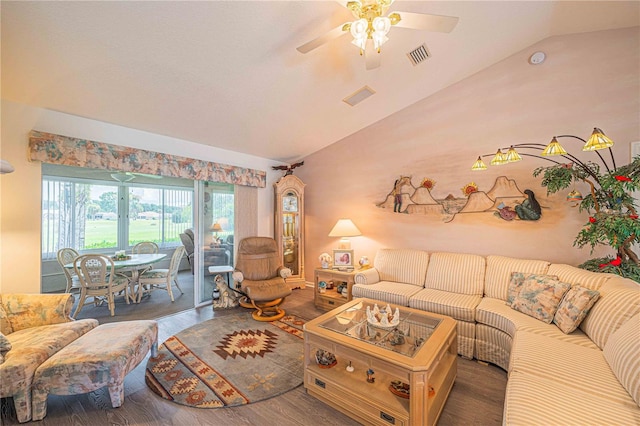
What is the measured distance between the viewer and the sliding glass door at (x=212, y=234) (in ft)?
12.9

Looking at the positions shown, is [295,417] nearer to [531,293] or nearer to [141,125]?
[531,293]

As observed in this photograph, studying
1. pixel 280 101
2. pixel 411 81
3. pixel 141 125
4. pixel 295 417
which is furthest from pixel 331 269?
pixel 141 125

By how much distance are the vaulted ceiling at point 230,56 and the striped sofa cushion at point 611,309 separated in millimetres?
2571

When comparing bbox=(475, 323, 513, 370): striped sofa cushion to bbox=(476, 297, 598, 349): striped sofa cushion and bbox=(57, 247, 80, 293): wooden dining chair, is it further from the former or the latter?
bbox=(57, 247, 80, 293): wooden dining chair

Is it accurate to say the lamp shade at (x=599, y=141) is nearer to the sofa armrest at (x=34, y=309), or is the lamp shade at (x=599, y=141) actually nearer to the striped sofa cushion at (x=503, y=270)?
the striped sofa cushion at (x=503, y=270)

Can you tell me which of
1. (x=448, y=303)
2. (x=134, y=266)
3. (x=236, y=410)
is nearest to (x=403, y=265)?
(x=448, y=303)

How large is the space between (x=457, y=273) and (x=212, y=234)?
3.61m

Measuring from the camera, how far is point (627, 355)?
1397 millimetres

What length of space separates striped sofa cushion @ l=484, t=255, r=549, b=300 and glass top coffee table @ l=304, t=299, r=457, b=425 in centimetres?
105

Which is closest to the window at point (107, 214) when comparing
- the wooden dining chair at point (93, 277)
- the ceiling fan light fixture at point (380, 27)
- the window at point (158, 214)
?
the window at point (158, 214)

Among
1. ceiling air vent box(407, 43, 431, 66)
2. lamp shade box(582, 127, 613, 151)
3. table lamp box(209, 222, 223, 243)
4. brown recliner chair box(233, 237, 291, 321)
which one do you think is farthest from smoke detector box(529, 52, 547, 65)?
table lamp box(209, 222, 223, 243)

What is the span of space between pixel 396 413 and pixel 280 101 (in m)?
3.21

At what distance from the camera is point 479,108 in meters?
3.29

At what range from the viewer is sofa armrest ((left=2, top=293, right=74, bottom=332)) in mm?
2105
